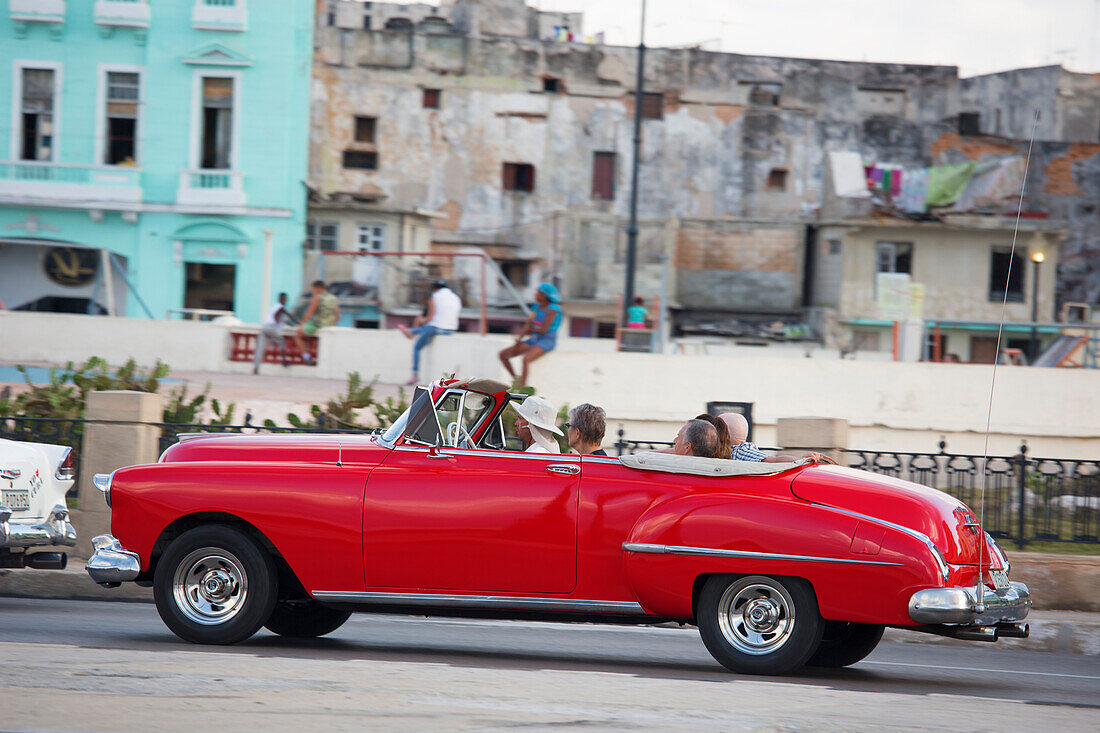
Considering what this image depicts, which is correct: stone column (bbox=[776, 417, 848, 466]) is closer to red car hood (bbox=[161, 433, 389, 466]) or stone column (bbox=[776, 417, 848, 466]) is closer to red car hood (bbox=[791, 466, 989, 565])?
red car hood (bbox=[791, 466, 989, 565])

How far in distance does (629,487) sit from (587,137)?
4621cm

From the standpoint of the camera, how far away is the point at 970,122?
54.8m

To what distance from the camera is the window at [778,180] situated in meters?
53.0

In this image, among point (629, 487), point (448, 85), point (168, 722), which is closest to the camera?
point (168, 722)

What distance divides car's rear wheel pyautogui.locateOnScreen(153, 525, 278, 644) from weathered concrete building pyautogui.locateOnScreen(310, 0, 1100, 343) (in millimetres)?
41183

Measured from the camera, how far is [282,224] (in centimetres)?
3288

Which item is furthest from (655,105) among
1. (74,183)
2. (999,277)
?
(74,183)

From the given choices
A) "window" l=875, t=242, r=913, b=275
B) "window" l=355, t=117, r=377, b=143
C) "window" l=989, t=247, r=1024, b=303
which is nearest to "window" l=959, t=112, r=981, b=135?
"window" l=989, t=247, r=1024, b=303

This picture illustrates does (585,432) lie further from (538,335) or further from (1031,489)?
(538,335)

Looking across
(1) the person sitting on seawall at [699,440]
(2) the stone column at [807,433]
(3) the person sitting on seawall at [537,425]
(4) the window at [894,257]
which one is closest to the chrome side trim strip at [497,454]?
(3) the person sitting on seawall at [537,425]

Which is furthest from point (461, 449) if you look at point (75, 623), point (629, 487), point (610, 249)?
point (610, 249)

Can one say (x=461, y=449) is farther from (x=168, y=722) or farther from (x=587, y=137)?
(x=587, y=137)

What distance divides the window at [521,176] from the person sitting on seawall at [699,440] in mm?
44899

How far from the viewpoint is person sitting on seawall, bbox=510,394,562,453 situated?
7125 mm
